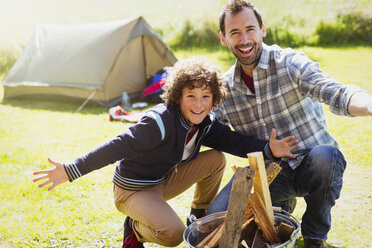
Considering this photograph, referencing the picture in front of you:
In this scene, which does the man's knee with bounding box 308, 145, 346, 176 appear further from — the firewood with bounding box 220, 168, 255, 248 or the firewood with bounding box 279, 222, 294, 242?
the firewood with bounding box 220, 168, 255, 248

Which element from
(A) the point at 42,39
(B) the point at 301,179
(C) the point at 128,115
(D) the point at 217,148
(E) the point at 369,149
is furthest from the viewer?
(A) the point at 42,39

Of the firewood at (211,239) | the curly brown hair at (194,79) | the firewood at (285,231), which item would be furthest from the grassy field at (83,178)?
the curly brown hair at (194,79)

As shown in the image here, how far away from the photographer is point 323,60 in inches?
398

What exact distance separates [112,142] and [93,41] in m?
6.35

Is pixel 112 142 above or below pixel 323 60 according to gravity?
above

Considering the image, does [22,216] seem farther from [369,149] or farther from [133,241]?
[369,149]

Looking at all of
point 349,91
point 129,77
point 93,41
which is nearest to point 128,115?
point 129,77

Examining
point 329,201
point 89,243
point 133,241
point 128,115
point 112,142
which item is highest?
point 112,142

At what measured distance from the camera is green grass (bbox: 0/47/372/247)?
308cm

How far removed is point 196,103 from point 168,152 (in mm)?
382

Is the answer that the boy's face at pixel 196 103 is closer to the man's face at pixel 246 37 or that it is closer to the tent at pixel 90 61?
the man's face at pixel 246 37

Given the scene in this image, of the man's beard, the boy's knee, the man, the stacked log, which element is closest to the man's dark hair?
the man

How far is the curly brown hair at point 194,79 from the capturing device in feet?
8.68

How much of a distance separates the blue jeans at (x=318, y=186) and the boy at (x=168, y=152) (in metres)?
0.17
